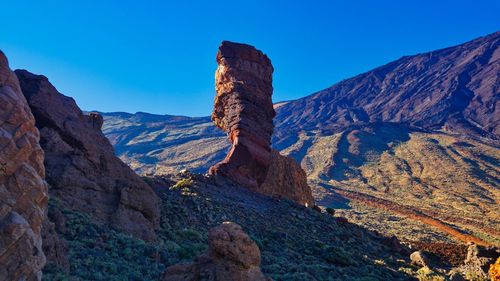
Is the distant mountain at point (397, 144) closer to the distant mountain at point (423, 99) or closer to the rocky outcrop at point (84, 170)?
the distant mountain at point (423, 99)

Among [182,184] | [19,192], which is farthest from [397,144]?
[19,192]

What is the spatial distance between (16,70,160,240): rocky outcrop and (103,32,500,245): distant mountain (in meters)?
26.8

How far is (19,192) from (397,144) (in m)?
96.6

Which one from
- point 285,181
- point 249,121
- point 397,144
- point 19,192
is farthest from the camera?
point 397,144

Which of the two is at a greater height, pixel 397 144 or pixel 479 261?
pixel 397 144

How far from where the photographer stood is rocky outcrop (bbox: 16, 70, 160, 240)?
51.5 ft

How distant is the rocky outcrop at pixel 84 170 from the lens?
1570 cm

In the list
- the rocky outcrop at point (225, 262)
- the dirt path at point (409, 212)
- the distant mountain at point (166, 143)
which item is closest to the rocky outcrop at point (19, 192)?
the rocky outcrop at point (225, 262)

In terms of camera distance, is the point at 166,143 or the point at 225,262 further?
the point at 166,143

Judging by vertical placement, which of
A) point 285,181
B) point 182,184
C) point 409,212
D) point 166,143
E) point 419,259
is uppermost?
point 166,143

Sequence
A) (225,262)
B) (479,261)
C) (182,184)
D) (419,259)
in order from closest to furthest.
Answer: (225,262)
(419,259)
(479,261)
(182,184)

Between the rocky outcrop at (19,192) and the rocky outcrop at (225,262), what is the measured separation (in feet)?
9.73

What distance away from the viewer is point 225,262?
1004cm

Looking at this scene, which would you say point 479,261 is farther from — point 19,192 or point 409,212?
point 409,212
